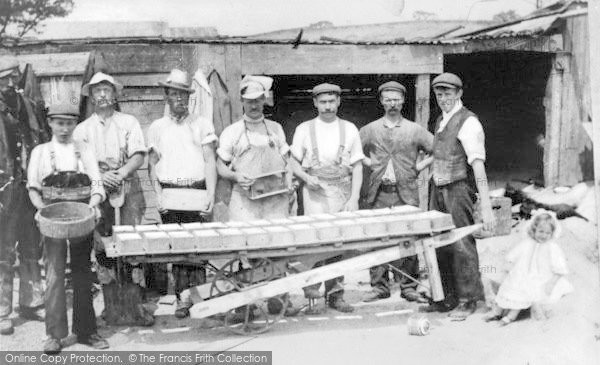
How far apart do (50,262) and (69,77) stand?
256 centimetres

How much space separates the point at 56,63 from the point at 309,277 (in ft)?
12.0

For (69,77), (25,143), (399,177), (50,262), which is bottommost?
(50,262)

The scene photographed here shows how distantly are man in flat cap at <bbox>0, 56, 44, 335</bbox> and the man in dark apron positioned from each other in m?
0.44

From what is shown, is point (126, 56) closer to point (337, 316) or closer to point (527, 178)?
point (337, 316)

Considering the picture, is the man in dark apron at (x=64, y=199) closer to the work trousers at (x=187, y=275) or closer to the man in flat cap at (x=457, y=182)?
the work trousers at (x=187, y=275)

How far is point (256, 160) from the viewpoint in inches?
215

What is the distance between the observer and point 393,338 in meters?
4.96

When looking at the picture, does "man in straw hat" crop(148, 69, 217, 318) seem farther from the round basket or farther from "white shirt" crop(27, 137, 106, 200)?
the round basket

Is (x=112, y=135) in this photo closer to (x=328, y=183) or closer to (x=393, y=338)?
(x=328, y=183)

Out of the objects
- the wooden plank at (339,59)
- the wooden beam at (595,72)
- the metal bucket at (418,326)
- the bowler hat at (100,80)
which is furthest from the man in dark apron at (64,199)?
the wooden beam at (595,72)

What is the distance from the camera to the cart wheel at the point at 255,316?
504 cm

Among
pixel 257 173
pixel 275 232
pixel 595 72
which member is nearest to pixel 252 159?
pixel 257 173

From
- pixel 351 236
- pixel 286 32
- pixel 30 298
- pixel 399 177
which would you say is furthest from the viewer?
pixel 286 32

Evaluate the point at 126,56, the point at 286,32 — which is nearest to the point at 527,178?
the point at 286,32
